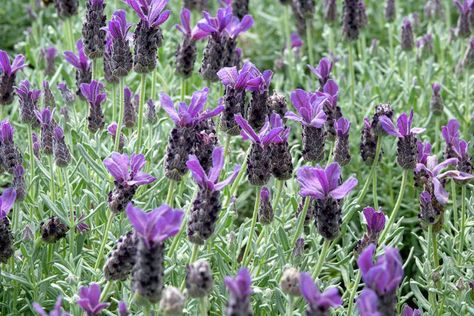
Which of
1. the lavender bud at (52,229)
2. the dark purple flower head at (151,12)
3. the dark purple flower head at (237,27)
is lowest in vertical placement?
the lavender bud at (52,229)

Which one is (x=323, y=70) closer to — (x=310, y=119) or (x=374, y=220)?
(x=310, y=119)

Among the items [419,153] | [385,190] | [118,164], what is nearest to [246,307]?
[118,164]

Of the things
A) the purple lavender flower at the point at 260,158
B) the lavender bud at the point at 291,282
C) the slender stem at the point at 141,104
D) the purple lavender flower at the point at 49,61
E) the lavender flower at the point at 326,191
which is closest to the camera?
the lavender bud at the point at 291,282

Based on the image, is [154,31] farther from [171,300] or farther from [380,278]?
[380,278]

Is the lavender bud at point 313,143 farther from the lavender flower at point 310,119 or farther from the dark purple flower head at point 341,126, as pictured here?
the dark purple flower head at point 341,126

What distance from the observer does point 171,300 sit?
2.00 m

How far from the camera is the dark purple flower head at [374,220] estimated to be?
267 centimetres

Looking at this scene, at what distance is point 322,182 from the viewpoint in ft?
8.00

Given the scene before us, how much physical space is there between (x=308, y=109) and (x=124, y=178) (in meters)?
0.71

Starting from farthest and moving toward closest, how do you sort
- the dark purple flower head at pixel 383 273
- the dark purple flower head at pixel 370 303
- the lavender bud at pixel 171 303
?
the lavender bud at pixel 171 303, the dark purple flower head at pixel 383 273, the dark purple flower head at pixel 370 303

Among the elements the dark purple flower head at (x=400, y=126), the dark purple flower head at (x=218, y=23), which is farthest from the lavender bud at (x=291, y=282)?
the dark purple flower head at (x=218, y=23)

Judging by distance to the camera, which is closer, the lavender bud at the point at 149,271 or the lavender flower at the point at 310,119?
the lavender bud at the point at 149,271

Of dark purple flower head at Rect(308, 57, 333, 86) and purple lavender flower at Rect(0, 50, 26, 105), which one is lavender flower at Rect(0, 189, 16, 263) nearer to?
purple lavender flower at Rect(0, 50, 26, 105)

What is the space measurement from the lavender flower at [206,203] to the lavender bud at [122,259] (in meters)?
0.19
